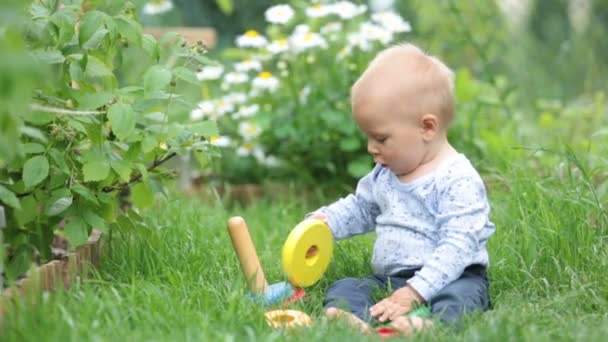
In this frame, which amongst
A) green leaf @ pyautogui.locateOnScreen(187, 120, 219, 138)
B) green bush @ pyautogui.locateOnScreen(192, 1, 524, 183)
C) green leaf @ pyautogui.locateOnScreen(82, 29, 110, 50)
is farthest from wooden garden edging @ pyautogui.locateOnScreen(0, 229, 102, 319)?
green bush @ pyautogui.locateOnScreen(192, 1, 524, 183)

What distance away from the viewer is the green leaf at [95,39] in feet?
9.59

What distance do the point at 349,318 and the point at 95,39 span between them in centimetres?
108

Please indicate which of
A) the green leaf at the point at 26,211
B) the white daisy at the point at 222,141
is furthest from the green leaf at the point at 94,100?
the white daisy at the point at 222,141

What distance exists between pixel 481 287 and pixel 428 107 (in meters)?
0.53

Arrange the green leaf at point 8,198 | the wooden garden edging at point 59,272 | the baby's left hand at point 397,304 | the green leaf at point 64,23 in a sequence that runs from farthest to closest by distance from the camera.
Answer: the green leaf at point 64,23 → the baby's left hand at point 397,304 → the green leaf at point 8,198 → the wooden garden edging at point 59,272

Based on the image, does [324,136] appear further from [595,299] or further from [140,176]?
[595,299]

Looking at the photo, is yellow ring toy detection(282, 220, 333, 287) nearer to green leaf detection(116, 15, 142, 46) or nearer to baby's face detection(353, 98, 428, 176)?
baby's face detection(353, 98, 428, 176)

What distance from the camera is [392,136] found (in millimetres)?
2932

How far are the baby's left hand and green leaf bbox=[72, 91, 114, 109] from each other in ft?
3.04

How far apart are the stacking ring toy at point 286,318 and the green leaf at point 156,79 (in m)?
0.75

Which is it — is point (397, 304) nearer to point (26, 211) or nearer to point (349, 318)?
point (349, 318)

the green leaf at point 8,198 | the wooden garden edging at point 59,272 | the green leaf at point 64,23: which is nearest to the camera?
the wooden garden edging at point 59,272

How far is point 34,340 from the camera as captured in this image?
2291mm

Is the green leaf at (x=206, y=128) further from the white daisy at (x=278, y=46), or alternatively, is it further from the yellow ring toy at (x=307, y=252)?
the white daisy at (x=278, y=46)
